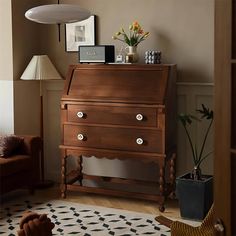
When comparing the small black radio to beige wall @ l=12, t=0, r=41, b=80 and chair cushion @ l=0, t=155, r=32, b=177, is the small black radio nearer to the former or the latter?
beige wall @ l=12, t=0, r=41, b=80

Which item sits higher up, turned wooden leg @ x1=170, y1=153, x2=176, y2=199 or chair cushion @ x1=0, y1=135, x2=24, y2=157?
chair cushion @ x1=0, y1=135, x2=24, y2=157

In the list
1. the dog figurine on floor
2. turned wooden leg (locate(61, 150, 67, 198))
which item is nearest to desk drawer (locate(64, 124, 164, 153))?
turned wooden leg (locate(61, 150, 67, 198))

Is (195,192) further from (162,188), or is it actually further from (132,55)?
(132,55)

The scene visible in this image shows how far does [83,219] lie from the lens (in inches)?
163

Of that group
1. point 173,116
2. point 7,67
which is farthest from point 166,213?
point 7,67

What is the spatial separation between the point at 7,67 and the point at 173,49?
174cm

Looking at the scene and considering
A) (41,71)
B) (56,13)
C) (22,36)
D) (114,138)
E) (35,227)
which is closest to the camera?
(35,227)

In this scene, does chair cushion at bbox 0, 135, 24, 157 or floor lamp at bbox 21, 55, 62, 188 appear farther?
floor lamp at bbox 21, 55, 62, 188

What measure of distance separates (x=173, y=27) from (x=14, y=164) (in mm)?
1971

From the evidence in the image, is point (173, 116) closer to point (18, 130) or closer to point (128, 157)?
point (128, 157)

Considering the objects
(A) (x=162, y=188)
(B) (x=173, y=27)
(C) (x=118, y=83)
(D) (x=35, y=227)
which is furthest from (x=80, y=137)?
(D) (x=35, y=227)

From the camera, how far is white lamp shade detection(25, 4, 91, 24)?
11.5 feet

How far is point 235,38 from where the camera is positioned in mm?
1639

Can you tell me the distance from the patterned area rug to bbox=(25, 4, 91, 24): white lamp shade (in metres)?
1.62
